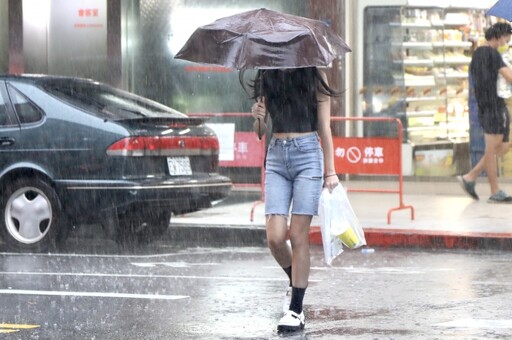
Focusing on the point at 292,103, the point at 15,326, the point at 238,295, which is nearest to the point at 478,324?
the point at 292,103

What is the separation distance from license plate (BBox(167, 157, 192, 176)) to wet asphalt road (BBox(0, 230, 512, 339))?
740 millimetres

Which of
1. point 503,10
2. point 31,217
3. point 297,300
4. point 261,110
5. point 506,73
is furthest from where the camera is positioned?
point 506,73

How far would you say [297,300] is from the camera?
7445 mm

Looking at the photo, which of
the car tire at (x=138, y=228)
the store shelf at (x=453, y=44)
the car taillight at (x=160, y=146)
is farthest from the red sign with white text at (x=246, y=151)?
the store shelf at (x=453, y=44)

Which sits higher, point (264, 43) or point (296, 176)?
point (264, 43)

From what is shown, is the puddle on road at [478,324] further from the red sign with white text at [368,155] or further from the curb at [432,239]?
the red sign with white text at [368,155]

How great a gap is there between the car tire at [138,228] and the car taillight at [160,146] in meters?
0.62

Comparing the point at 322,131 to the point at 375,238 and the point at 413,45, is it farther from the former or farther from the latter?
the point at 413,45

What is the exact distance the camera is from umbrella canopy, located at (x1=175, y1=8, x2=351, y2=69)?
744 cm

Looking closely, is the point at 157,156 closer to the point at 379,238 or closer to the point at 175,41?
the point at 379,238

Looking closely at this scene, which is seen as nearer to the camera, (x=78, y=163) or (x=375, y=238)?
(x=78, y=163)

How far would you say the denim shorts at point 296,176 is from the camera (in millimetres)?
7477

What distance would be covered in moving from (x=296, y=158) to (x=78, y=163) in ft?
15.3

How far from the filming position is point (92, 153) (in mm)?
11688
